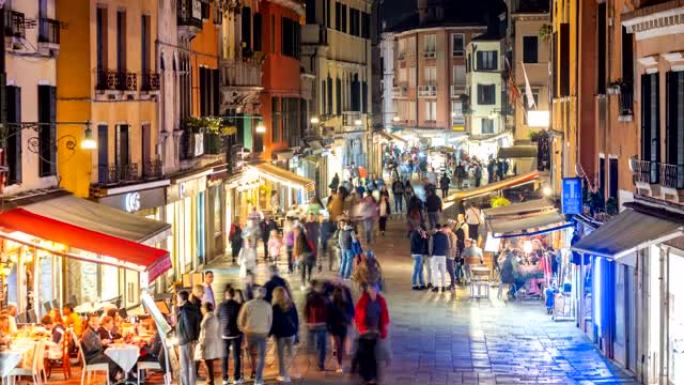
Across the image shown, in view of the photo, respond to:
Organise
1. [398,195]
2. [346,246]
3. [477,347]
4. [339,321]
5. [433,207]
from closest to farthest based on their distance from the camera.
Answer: [339,321] < [477,347] < [346,246] < [433,207] < [398,195]

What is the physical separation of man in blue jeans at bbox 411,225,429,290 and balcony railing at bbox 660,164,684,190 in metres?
14.0

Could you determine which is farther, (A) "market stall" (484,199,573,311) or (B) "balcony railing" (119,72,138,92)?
(A) "market stall" (484,199,573,311)

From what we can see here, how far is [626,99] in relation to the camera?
1209 inches

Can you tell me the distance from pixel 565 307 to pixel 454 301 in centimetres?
352

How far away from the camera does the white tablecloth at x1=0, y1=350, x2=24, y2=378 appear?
951 inches

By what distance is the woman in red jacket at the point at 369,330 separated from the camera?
25781 millimetres

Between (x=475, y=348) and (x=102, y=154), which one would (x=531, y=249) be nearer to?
(x=475, y=348)

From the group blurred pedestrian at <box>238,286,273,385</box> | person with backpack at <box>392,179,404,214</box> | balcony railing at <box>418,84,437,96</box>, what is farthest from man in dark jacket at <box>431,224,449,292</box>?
balcony railing at <box>418,84,437,96</box>

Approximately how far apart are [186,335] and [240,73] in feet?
92.2

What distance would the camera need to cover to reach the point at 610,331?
30.7 metres

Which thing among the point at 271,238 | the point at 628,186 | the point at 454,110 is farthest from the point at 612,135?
the point at 454,110

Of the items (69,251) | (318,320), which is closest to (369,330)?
(318,320)

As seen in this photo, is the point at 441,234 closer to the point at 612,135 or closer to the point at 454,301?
the point at 454,301

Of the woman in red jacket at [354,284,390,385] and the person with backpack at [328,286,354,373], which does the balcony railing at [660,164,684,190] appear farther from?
the person with backpack at [328,286,354,373]
